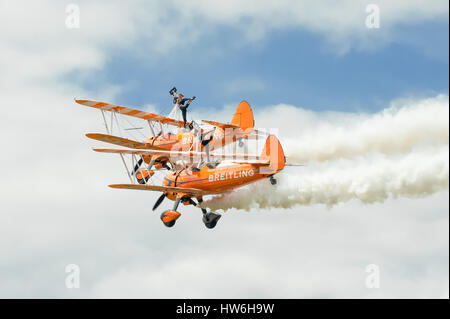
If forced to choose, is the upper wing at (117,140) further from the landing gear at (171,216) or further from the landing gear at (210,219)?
the landing gear at (210,219)

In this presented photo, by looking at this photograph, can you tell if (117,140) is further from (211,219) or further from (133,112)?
(133,112)

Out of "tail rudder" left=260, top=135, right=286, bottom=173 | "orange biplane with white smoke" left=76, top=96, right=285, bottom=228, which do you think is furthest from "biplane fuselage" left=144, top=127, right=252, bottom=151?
"tail rudder" left=260, top=135, right=286, bottom=173

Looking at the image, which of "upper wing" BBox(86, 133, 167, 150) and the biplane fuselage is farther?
the biplane fuselage

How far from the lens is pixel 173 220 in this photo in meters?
29.1

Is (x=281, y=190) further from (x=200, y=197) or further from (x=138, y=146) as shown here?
(x=138, y=146)

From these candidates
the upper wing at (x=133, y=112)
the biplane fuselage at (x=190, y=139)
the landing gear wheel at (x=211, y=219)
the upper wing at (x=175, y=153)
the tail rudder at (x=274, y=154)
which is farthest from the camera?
the upper wing at (x=133, y=112)

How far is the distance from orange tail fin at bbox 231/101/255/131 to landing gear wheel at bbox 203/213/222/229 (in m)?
4.51

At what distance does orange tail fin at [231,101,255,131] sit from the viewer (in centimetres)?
3159

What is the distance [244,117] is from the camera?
3175cm

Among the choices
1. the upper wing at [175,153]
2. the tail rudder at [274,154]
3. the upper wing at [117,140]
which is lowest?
the tail rudder at [274,154]

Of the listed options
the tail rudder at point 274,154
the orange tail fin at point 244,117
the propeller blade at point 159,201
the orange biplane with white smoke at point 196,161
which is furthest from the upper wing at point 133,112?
the tail rudder at point 274,154

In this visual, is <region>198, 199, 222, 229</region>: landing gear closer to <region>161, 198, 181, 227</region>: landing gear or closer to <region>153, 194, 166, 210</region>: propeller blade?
<region>161, 198, 181, 227</region>: landing gear

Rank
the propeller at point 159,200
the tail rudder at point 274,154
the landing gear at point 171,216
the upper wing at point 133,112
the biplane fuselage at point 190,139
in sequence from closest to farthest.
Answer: the tail rudder at point 274,154 → the landing gear at point 171,216 → the propeller at point 159,200 → the biplane fuselage at point 190,139 → the upper wing at point 133,112

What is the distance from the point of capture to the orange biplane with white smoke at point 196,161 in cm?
2678
